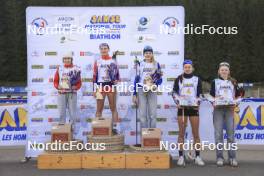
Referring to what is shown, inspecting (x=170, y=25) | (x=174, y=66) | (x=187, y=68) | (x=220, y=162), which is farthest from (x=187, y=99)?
(x=170, y=25)

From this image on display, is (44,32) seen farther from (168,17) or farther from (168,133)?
(168,133)

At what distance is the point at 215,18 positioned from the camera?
191 ft

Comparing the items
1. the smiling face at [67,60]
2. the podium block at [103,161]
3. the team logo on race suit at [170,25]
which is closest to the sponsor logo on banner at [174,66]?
the team logo on race suit at [170,25]

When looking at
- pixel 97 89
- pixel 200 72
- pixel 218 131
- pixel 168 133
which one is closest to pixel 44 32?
pixel 97 89

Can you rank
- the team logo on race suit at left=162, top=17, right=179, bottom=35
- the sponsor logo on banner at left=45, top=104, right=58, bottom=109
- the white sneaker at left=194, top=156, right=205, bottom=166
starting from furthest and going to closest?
the sponsor logo on banner at left=45, top=104, right=58, bottom=109 < the team logo on race suit at left=162, top=17, right=179, bottom=35 < the white sneaker at left=194, top=156, right=205, bottom=166

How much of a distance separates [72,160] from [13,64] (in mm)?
44190

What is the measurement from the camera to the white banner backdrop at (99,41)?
32.0ft

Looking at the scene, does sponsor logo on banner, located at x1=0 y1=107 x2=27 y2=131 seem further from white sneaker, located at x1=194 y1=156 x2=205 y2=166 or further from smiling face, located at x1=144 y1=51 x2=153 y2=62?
white sneaker, located at x1=194 y1=156 x2=205 y2=166

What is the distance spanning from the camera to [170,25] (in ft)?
32.0

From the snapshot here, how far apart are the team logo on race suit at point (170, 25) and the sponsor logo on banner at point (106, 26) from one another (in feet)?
2.74

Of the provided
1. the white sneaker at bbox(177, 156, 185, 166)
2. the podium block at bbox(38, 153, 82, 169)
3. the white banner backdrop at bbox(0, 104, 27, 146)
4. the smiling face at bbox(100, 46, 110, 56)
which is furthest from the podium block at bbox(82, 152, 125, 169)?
the white banner backdrop at bbox(0, 104, 27, 146)

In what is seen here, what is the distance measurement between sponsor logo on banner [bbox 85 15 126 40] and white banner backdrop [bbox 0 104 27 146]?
274 centimetres

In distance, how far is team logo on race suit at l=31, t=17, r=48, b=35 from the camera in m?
9.74

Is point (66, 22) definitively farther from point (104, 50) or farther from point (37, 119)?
point (37, 119)
